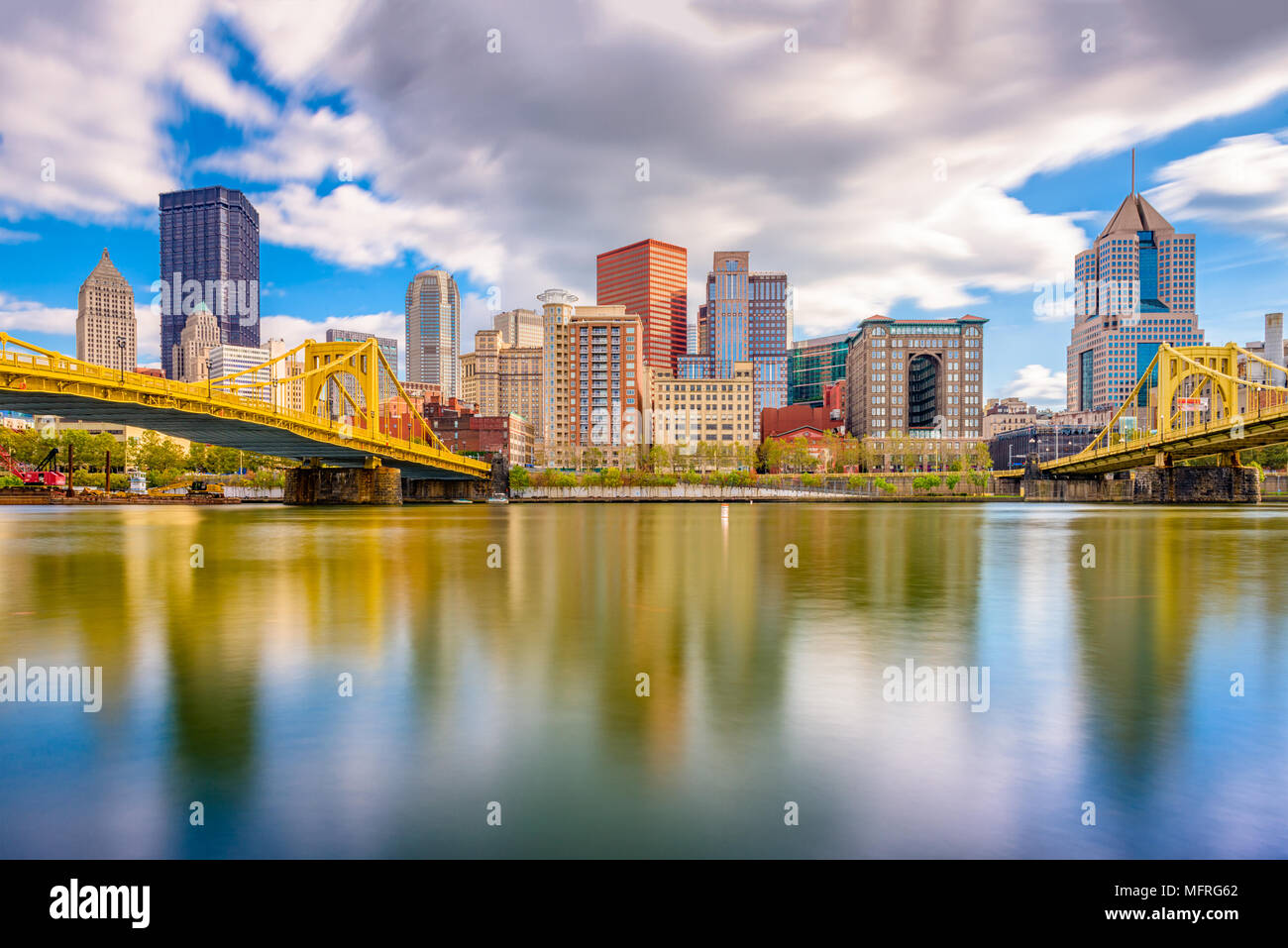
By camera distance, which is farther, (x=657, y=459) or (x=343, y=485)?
(x=657, y=459)

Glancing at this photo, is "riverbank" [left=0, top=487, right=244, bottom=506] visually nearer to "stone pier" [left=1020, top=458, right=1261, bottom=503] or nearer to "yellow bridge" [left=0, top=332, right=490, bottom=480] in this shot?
"yellow bridge" [left=0, top=332, right=490, bottom=480]

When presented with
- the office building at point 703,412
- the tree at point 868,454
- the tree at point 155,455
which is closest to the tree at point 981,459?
the tree at point 868,454

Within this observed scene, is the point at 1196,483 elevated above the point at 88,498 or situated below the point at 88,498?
above

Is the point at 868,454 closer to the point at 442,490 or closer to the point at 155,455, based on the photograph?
the point at 442,490

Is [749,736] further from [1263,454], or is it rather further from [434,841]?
[1263,454]

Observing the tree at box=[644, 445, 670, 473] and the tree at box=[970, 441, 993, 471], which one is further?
the tree at box=[970, 441, 993, 471]

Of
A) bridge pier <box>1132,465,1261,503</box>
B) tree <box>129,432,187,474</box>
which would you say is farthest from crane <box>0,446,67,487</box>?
bridge pier <box>1132,465,1261,503</box>

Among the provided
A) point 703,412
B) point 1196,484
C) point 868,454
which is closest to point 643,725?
point 1196,484

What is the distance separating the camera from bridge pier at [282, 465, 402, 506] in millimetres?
87688

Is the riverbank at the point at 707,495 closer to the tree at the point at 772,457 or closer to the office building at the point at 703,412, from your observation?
the tree at the point at 772,457

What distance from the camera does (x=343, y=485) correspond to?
3474 inches

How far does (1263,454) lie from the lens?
13625cm

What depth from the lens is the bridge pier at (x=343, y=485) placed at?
3452 inches

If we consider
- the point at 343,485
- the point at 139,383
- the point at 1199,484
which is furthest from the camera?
the point at 1199,484
